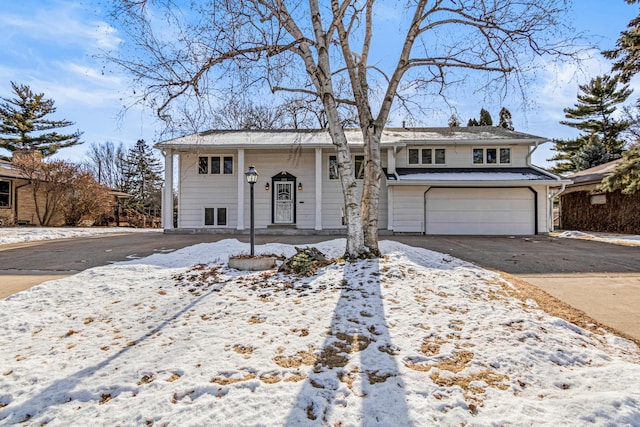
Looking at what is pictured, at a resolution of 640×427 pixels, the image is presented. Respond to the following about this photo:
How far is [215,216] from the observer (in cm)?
1459

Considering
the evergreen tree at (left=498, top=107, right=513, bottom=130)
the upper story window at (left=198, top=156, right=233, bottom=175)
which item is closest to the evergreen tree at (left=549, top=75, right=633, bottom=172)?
the evergreen tree at (left=498, top=107, right=513, bottom=130)

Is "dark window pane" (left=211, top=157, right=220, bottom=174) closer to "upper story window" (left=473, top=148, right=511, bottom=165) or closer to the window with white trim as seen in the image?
the window with white trim

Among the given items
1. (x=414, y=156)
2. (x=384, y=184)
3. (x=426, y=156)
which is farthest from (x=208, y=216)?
Answer: (x=426, y=156)

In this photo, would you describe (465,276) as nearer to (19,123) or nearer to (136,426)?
(136,426)

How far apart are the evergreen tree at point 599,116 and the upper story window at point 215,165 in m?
26.4

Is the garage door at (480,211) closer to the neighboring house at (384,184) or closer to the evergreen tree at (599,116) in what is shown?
the neighboring house at (384,184)

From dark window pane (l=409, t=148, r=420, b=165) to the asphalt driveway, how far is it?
6173mm

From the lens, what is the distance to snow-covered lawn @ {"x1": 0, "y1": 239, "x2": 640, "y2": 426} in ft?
6.89

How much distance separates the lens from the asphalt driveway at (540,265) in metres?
4.45

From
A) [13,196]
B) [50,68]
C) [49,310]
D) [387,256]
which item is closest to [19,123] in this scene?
[13,196]

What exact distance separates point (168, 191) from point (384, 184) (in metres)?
9.07

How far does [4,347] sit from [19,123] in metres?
33.4

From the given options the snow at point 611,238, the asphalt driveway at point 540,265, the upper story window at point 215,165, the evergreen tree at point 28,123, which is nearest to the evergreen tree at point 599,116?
the snow at point 611,238

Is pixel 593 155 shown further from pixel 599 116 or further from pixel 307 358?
pixel 307 358
